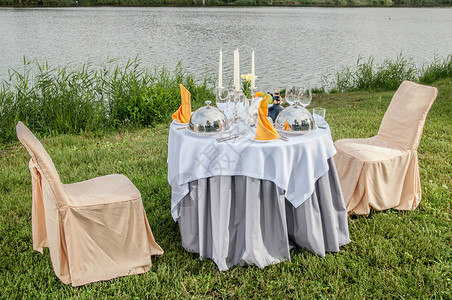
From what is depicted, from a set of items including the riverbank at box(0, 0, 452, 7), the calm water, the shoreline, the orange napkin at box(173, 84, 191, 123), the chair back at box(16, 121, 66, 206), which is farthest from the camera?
the shoreline

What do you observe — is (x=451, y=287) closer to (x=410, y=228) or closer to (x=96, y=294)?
(x=410, y=228)

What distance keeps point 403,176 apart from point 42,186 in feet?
10.3

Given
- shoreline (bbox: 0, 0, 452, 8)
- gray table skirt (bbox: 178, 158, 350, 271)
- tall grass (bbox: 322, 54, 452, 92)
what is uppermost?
shoreline (bbox: 0, 0, 452, 8)

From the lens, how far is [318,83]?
11945mm

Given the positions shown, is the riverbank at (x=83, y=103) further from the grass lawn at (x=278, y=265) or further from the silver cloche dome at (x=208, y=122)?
the silver cloche dome at (x=208, y=122)

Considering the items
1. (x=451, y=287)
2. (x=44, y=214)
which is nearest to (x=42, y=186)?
(x=44, y=214)

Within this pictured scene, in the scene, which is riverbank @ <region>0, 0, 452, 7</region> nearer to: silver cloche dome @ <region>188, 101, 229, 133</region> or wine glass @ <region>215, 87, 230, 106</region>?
wine glass @ <region>215, 87, 230, 106</region>

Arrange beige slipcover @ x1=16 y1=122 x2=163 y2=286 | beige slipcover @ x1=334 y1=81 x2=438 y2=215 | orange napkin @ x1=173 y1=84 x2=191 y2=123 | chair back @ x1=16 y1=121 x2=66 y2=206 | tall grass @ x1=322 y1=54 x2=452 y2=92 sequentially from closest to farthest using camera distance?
chair back @ x1=16 y1=121 x2=66 y2=206, beige slipcover @ x1=16 y1=122 x2=163 y2=286, orange napkin @ x1=173 y1=84 x2=191 y2=123, beige slipcover @ x1=334 y1=81 x2=438 y2=215, tall grass @ x1=322 y1=54 x2=452 y2=92

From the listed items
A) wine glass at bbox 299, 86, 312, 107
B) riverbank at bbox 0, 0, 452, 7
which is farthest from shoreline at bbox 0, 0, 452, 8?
wine glass at bbox 299, 86, 312, 107

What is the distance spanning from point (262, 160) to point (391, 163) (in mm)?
1638

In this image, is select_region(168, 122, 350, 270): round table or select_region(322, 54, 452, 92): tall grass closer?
select_region(168, 122, 350, 270): round table

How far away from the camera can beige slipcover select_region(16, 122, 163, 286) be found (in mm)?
2643

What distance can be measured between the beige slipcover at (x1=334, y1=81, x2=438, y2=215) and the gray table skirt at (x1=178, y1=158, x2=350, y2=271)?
635mm

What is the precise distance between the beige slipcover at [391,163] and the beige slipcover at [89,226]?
1874mm
